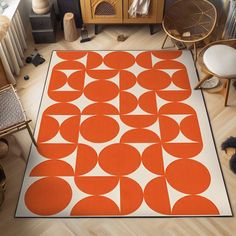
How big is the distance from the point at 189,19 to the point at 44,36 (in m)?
1.68

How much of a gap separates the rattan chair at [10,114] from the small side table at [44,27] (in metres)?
1.19

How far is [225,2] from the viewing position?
3.64 meters

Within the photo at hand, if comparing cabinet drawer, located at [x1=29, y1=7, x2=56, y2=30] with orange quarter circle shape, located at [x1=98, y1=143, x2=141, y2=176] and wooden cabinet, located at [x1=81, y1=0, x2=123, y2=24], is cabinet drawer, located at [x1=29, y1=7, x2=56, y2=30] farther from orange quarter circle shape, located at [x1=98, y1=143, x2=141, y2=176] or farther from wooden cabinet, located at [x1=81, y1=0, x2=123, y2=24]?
orange quarter circle shape, located at [x1=98, y1=143, x2=141, y2=176]

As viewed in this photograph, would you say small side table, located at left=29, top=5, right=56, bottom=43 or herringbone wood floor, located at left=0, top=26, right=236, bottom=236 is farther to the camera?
small side table, located at left=29, top=5, right=56, bottom=43

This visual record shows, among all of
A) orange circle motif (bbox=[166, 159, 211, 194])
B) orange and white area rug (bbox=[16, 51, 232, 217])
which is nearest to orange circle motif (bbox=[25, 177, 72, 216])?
orange and white area rug (bbox=[16, 51, 232, 217])

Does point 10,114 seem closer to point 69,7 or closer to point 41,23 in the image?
point 41,23

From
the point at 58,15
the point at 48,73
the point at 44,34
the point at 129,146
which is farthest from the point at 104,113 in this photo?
the point at 58,15

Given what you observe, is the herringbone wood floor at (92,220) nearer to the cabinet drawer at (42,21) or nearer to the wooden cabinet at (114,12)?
the cabinet drawer at (42,21)

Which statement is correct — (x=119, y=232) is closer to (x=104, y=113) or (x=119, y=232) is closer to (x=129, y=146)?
(x=129, y=146)

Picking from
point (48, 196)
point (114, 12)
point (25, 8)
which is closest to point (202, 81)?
point (114, 12)

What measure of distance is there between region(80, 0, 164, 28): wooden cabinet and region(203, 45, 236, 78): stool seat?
0.89 metres

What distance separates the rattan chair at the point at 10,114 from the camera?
2.71 meters

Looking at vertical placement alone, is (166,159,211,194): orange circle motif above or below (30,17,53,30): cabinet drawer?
below

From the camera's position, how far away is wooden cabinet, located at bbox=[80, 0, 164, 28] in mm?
3711
